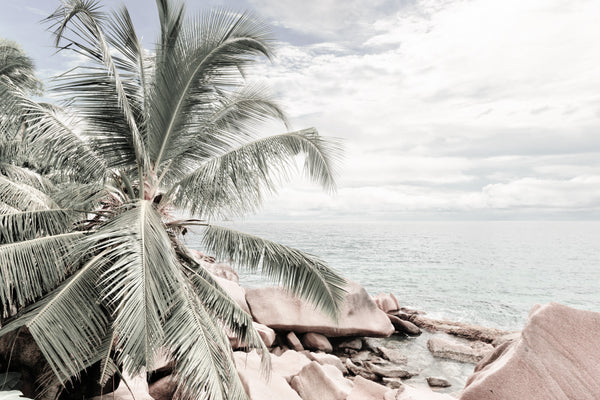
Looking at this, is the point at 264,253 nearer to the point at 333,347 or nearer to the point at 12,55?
the point at 333,347

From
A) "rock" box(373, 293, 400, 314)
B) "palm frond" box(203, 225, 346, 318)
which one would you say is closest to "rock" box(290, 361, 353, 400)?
"palm frond" box(203, 225, 346, 318)

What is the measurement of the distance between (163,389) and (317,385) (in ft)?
8.41

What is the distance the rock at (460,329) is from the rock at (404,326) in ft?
2.66

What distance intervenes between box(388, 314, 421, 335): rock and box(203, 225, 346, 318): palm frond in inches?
267

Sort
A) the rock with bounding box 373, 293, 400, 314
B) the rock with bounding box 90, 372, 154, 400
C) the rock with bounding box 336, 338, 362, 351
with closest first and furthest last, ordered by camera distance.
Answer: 1. the rock with bounding box 90, 372, 154, 400
2. the rock with bounding box 336, 338, 362, 351
3. the rock with bounding box 373, 293, 400, 314

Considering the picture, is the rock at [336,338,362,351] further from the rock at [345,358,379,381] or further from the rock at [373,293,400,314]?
the rock at [373,293,400,314]

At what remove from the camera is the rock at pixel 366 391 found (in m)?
5.81

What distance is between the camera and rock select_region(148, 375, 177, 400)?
5.57 meters

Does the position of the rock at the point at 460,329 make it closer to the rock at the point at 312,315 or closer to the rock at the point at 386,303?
the rock at the point at 386,303

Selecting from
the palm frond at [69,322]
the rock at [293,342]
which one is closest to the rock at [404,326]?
the rock at [293,342]

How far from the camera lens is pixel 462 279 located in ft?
77.6

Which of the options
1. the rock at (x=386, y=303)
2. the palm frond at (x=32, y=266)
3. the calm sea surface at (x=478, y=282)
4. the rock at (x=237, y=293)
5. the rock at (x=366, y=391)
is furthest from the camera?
the calm sea surface at (x=478, y=282)

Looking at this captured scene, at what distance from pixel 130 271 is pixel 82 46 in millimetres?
3375

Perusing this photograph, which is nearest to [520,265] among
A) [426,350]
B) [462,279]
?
[462,279]
